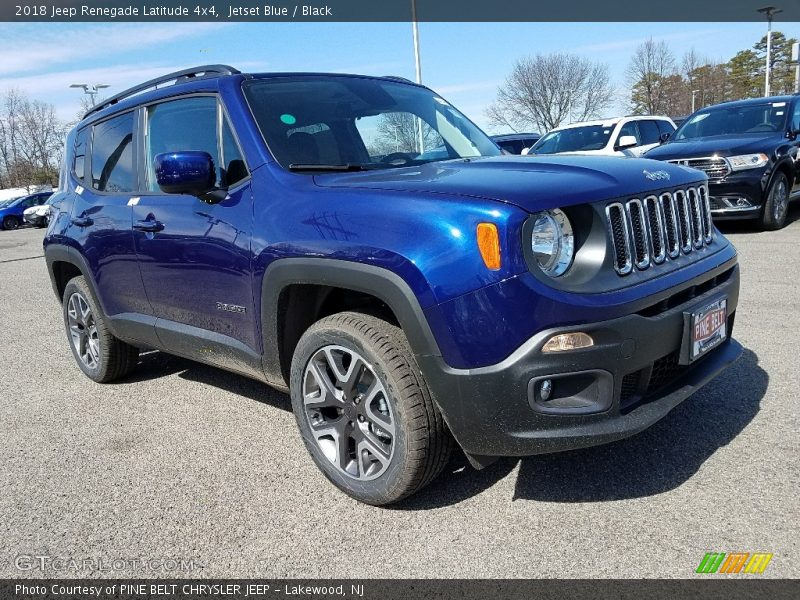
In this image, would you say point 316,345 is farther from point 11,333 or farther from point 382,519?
point 11,333

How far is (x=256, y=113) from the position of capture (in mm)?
3307

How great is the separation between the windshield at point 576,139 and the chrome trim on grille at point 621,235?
10329 mm

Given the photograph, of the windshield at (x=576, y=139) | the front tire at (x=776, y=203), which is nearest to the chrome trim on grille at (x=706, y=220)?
the front tire at (x=776, y=203)

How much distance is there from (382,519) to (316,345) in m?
0.76

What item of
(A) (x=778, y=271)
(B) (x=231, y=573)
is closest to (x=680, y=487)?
(B) (x=231, y=573)

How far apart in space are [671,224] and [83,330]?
13.5 feet

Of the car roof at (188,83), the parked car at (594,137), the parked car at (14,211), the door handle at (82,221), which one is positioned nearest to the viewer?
the car roof at (188,83)

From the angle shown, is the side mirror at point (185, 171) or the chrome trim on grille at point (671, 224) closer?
the chrome trim on grille at point (671, 224)

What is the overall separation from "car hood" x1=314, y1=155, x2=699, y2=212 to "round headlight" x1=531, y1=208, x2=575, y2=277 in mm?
72

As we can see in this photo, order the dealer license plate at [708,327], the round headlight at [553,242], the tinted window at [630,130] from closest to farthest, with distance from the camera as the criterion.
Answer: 1. the round headlight at [553,242]
2. the dealer license plate at [708,327]
3. the tinted window at [630,130]

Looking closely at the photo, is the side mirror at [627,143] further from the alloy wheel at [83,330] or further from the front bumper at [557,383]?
the alloy wheel at [83,330]

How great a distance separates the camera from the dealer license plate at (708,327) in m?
2.70

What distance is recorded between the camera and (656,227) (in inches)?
109

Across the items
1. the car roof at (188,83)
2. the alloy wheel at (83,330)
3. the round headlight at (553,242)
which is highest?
the car roof at (188,83)
